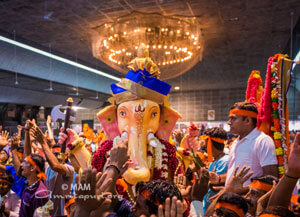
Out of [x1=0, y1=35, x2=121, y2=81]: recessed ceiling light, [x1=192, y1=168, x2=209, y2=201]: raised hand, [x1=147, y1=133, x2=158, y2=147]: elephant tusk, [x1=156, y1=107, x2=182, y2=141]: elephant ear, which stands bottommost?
[x1=192, y1=168, x2=209, y2=201]: raised hand

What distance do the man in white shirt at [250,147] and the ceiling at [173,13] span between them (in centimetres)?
402

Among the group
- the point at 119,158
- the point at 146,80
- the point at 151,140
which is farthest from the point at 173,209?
the point at 146,80

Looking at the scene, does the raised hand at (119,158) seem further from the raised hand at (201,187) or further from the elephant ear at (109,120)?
the elephant ear at (109,120)

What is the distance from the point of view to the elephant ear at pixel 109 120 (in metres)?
2.77

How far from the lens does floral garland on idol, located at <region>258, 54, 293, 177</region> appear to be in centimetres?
231

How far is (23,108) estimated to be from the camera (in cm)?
1552

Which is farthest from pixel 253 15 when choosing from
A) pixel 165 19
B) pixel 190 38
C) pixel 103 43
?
pixel 103 43

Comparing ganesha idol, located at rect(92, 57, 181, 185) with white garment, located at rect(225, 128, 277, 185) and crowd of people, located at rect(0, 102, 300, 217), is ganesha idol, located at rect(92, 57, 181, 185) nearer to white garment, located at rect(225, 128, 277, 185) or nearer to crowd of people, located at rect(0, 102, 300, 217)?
crowd of people, located at rect(0, 102, 300, 217)

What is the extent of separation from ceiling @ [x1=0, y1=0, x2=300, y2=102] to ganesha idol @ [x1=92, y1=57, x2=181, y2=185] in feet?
12.1

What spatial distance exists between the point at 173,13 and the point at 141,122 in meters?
4.52

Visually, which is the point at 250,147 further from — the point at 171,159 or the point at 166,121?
the point at 166,121

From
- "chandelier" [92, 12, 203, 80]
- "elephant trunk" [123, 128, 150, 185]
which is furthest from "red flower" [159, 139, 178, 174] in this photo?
"chandelier" [92, 12, 203, 80]

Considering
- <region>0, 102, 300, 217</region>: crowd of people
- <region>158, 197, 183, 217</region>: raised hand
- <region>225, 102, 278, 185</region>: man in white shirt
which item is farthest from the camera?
<region>225, 102, 278, 185</region>: man in white shirt

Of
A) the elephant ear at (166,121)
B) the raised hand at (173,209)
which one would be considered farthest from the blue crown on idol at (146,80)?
the raised hand at (173,209)
